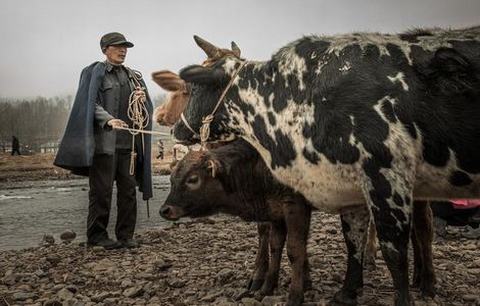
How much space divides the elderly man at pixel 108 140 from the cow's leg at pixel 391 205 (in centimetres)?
454

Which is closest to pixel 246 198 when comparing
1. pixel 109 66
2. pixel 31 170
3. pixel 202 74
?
pixel 202 74

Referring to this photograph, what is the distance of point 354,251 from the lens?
473 centimetres

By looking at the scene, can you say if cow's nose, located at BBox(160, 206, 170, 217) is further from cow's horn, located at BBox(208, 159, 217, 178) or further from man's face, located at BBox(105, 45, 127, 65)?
man's face, located at BBox(105, 45, 127, 65)

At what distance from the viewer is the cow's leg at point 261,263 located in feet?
17.7

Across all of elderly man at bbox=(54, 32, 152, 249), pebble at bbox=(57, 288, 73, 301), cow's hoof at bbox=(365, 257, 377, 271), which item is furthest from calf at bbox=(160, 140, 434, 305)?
elderly man at bbox=(54, 32, 152, 249)

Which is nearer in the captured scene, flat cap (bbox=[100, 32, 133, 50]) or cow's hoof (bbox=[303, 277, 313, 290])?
cow's hoof (bbox=[303, 277, 313, 290])

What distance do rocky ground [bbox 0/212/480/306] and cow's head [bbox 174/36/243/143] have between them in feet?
5.50

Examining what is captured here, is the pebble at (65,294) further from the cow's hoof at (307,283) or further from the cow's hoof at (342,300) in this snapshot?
the cow's hoof at (342,300)

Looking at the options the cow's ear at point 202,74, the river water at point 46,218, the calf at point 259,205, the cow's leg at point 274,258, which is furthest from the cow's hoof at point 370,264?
the river water at point 46,218

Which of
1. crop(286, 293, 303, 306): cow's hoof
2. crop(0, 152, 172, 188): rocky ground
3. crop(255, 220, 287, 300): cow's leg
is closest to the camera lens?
crop(286, 293, 303, 306): cow's hoof

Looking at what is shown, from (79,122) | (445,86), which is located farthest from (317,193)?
(79,122)

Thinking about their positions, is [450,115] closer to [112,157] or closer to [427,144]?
[427,144]

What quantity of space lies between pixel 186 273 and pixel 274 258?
1504mm

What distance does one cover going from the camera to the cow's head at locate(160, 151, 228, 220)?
5.62 m
